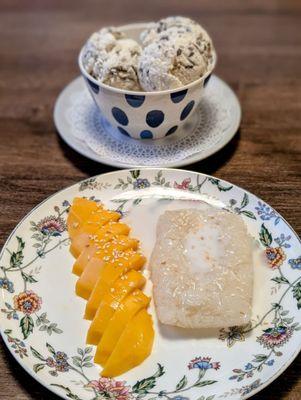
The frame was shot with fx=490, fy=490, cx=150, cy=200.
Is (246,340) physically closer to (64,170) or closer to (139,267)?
(139,267)

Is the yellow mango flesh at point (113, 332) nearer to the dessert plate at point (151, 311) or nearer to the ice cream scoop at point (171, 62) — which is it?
the dessert plate at point (151, 311)

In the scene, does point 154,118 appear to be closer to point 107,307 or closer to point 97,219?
point 97,219

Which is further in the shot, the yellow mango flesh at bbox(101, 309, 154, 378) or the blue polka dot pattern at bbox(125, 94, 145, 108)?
the blue polka dot pattern at bbox(125, 94, 145, 108)

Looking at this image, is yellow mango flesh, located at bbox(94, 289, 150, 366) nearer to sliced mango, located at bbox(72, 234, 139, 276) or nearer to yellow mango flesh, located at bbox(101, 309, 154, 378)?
yellow mango flesh, located at bbox(101, 309, 154, 378)

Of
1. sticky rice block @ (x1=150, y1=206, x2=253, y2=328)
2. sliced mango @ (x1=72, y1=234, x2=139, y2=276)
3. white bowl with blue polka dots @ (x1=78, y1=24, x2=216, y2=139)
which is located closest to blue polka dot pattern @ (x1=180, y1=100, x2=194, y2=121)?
white bowl with blue polka dots @ (x1=78, y1=24, x2=216, y2=139)

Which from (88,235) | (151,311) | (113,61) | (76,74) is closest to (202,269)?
(151,311)

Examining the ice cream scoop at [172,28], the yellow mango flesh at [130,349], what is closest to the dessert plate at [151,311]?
the yellow mango flesh at [130,349]

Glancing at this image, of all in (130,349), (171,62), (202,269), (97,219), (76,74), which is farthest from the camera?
(76,74)
